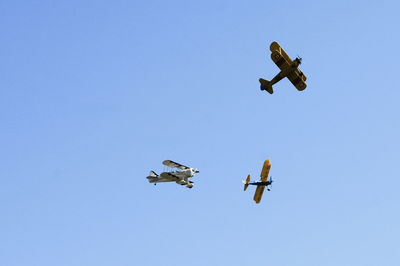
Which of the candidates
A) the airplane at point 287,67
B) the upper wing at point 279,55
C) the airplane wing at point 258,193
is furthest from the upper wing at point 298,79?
the airplane wing at point 258,193

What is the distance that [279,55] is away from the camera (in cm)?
9662

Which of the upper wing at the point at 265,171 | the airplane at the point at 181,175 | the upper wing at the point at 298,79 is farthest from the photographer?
the upper wing at the point at 265,171

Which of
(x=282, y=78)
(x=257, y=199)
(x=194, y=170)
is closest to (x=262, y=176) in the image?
(x=257, y=199)

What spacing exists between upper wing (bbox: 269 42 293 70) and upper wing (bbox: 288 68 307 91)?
227 cm

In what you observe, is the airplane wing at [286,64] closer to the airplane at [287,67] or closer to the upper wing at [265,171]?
the airplane at [287,67]

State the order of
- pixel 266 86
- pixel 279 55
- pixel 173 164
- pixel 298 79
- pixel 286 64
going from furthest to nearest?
pixel 173 164, pixel 266 86, pixel 298 79, pixel 286 64, pixel 279 55

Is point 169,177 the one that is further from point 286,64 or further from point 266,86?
point 286,64

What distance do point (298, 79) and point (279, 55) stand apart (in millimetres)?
6329

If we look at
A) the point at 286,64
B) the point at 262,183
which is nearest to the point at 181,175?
the point at 262,183

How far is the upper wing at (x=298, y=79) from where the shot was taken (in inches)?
3875

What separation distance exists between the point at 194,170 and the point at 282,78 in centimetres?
2772

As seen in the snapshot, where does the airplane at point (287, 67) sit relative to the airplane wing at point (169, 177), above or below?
above

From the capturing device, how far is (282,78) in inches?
3984

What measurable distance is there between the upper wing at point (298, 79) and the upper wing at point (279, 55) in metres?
2.27
